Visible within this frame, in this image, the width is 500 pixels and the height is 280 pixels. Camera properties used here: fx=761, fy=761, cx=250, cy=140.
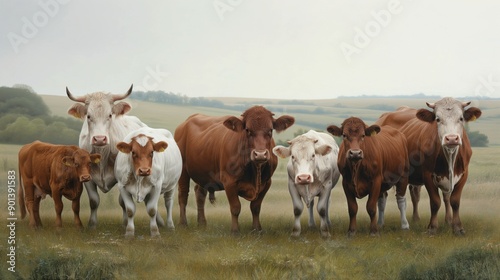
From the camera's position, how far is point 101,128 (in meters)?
Answer: 13.4

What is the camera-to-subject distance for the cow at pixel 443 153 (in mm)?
13469

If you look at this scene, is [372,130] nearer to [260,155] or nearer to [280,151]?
[280,151]

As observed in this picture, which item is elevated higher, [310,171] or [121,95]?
[121,95]

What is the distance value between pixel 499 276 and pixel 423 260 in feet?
4.63

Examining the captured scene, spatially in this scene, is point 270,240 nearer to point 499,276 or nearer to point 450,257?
point 450,257

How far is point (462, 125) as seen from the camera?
44.7 ft

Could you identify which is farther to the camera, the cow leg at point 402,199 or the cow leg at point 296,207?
the cow leg at point 402,199

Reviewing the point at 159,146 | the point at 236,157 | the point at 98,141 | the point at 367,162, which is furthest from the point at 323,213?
the point at 98,141

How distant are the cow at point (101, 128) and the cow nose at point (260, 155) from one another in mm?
2626

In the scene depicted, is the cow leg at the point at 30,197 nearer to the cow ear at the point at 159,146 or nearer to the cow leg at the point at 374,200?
the cow ear at the point at 159,146

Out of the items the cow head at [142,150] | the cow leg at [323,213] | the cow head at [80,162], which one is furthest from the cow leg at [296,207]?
the cow head at [80,162]

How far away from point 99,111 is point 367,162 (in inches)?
189

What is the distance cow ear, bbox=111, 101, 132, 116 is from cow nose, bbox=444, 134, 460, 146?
18.7 ft

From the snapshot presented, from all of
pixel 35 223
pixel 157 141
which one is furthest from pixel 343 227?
pixel 35 223
